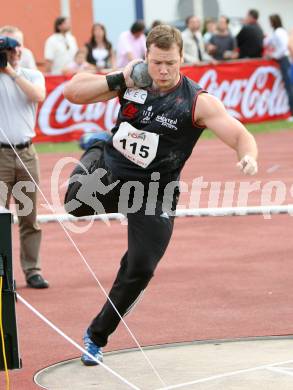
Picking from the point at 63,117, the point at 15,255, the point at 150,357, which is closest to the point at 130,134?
the point at 150,357

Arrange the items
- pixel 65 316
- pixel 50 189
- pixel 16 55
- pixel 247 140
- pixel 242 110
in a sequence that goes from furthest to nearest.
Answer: pixel 242 110, pixel 50 189, pixel 16 55, pixel 65 316, pixel 247 140

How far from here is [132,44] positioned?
Answer: 76.6ft

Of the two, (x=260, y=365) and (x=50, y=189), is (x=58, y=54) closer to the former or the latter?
(x=50, y=189)

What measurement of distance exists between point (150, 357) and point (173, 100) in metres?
1.72

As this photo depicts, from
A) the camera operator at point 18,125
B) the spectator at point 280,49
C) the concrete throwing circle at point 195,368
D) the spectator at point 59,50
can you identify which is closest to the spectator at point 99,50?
the spectator at point 59,50

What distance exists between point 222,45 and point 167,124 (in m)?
18.9

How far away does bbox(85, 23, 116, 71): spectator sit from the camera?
22.6 metres

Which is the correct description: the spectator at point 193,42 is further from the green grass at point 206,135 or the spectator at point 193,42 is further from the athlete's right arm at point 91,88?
the athlete's right arm at point 91,88

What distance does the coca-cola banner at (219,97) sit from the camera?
21734 mm

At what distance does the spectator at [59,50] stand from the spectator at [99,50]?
34 cm

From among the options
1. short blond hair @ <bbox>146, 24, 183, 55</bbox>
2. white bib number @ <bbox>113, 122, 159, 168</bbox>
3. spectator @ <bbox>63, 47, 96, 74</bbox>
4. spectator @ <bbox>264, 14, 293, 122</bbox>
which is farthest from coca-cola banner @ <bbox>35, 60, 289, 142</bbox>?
short blond hair @ <bbox>146, 24, 183, 55</bbox>

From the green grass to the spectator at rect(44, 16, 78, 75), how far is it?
160cm

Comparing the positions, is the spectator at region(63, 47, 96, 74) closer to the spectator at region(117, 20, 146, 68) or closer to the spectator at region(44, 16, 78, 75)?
the spectator at region(44, 16, 78, 75)

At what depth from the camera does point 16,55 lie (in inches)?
384
